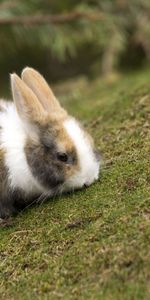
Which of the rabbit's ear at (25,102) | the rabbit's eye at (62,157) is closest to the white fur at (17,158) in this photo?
the rabbit's ear at (25,102)

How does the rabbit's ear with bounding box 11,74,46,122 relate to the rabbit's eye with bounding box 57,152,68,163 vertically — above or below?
above

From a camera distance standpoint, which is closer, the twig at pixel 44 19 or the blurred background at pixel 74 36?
the twig at pixel 44 19

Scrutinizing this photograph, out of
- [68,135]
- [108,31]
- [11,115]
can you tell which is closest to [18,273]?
[68,135]

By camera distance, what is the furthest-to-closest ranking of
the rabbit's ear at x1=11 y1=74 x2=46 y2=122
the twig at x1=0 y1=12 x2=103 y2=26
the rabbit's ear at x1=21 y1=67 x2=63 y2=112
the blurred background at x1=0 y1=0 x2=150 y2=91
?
the blurred background at x1=0 y1=0 x2=150 y2=91, the twig at x1=0 y1=12 x2=103 y2=26, the rabbit's ear at x1=21 y1=67 x2=63 y2=112, the rabbit's ear at x1=11 y1=74 x2=46 y2=122

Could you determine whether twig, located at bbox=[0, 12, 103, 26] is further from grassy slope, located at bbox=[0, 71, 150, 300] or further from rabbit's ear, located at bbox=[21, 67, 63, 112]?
grassy slope, located at bbox=[0, 71, 150, 300]

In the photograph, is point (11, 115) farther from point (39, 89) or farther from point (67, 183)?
point (67, 183)

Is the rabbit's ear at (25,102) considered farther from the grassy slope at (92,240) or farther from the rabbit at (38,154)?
the grassy slope at (92,240)

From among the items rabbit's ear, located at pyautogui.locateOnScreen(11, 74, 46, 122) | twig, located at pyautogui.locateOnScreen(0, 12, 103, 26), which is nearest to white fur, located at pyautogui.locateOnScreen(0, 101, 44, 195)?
rabbit's ear, located at pyautogui.locateOnScreen(11, 74, 46, 122)
